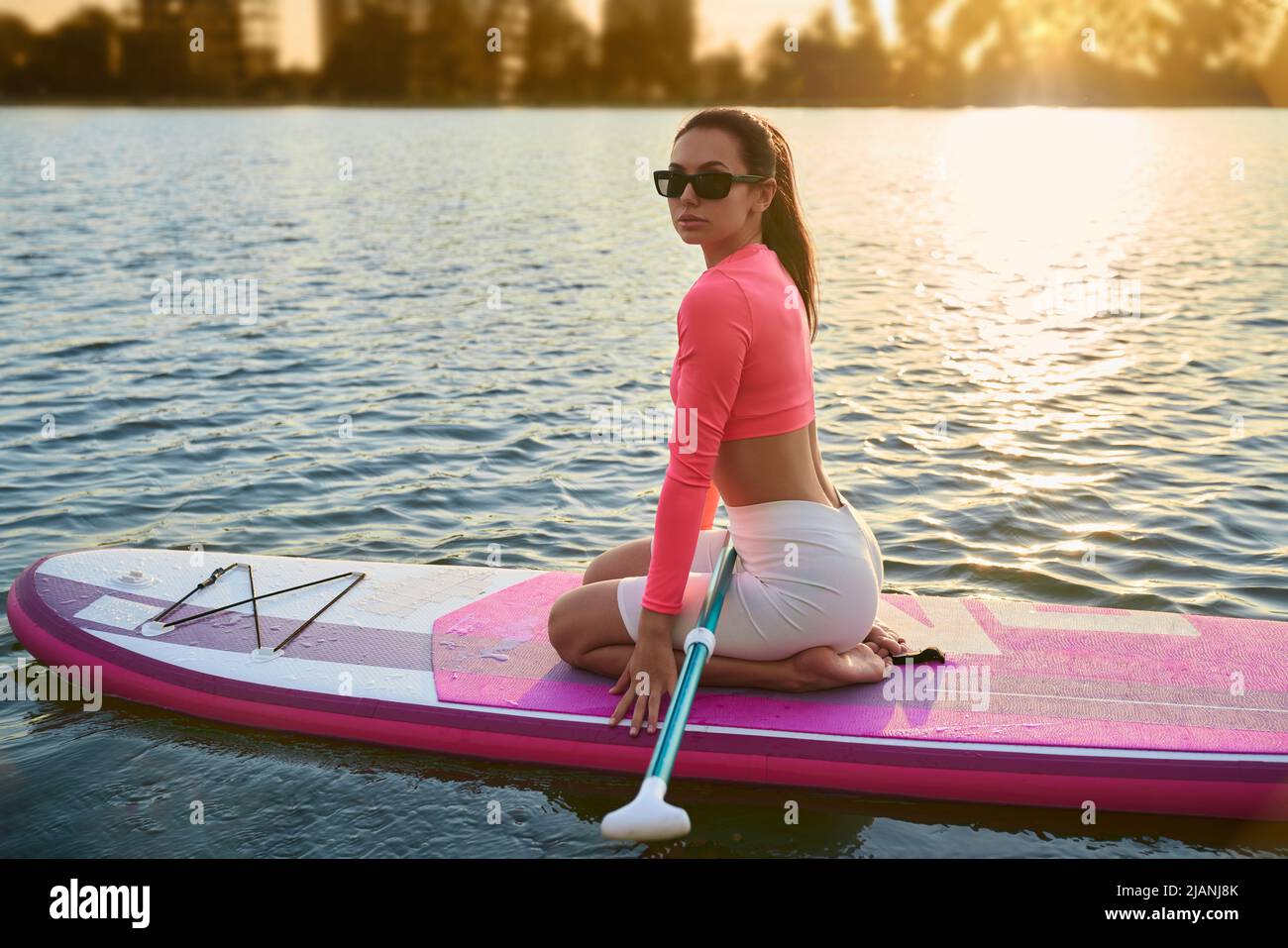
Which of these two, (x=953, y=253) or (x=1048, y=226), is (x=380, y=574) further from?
(x=1048, y=226)

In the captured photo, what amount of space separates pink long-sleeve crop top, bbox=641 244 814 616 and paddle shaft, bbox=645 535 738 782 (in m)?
0.12

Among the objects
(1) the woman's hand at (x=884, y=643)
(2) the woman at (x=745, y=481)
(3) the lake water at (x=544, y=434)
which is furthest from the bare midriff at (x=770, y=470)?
(3) the lake water at (x=544, y=434)

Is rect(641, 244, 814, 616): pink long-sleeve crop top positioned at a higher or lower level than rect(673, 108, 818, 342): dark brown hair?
lower

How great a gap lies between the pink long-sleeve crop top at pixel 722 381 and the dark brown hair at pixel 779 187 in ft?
0.40

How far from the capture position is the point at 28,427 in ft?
26.2

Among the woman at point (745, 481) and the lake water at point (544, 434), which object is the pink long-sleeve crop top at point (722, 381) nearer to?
the woman at point (745, 481)

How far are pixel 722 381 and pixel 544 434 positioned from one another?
4843mm

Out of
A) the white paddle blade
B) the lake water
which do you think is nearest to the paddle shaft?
the white paddle blade

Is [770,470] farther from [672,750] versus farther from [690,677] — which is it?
[672,750]

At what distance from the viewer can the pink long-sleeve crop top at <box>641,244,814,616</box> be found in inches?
131

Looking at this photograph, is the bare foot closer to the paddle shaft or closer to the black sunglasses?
the paddle shaft

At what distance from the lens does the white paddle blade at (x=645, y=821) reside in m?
2.95

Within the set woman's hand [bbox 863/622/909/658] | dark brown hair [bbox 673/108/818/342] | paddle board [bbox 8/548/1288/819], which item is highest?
dark brown hair [bbox 673/108/818/342]
